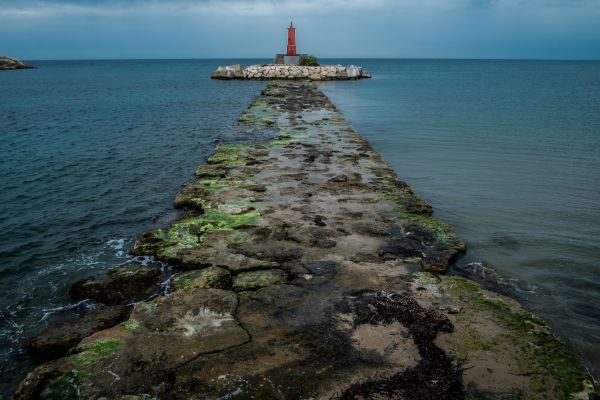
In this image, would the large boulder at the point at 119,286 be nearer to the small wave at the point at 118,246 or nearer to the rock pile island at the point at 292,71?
the small wave at the point at 118,246

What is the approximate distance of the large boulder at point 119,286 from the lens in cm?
545

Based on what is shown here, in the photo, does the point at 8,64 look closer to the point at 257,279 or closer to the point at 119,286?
the point at 119,286

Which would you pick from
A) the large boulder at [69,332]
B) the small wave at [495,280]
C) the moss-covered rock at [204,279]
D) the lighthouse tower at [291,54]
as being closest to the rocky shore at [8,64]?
the lighthouse tower at [291,54]

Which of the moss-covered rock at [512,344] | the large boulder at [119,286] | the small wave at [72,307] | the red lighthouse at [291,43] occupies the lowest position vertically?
the small wave at [72,307]

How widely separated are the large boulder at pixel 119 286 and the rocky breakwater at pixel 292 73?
46.1 m

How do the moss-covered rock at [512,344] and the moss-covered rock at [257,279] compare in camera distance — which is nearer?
the moss-covered rock at [512,344]

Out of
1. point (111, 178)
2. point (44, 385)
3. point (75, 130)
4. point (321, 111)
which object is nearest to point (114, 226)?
point (111, 178)

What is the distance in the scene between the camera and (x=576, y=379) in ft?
12.5

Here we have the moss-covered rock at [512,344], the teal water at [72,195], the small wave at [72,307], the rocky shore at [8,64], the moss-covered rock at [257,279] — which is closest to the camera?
the moss-covered rock at [512,344]

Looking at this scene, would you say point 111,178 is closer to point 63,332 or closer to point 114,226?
point 114,226

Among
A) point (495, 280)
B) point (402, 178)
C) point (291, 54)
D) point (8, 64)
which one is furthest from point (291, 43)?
point (8, 64)

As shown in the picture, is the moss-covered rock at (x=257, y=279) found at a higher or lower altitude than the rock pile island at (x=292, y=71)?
lower

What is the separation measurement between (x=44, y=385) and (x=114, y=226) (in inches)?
186

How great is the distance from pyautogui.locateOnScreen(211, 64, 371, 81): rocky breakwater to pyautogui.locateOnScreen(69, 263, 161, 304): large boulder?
46.1m
